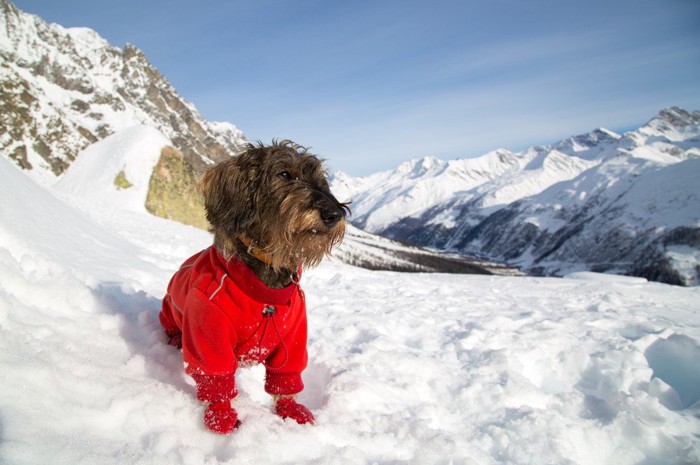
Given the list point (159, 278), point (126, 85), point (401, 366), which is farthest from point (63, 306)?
point (126, 85)

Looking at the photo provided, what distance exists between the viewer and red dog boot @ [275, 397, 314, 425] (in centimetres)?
313

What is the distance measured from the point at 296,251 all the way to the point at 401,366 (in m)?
2.62

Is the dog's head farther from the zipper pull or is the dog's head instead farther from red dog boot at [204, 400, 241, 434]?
red dog boot at [204, 400, 241, 434]

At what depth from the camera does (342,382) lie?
13.4 feet

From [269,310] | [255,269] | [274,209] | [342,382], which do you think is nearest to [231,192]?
[274,209]

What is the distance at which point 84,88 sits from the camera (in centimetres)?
11825

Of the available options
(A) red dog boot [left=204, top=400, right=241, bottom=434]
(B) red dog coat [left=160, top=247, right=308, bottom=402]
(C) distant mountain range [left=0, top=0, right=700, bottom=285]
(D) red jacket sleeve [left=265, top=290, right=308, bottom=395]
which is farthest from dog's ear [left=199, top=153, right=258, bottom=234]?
(C) distant mountain range [left=0, top=0, right=700, bottom=285]

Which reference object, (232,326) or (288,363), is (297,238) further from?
(288,363)

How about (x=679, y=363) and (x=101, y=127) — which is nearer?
(x=679, y=363)

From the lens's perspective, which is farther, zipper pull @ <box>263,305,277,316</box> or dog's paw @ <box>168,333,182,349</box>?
dog's paw @ <box>168,333,182,349</box>

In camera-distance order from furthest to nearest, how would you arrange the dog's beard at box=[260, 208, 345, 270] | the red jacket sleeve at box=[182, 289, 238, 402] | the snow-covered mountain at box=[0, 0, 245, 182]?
1. the snow-covered mountain at box=[0, 0, 245, 182]
2. the dog's beard at box=[260, 208, 345, 270]
3. the red jacket sleeve at box=[182, 289, 238, 402]

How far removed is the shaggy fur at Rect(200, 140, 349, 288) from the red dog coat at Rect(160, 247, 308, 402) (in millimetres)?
149

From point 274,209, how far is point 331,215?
46 cm

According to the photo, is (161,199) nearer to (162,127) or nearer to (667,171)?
(162,127)
